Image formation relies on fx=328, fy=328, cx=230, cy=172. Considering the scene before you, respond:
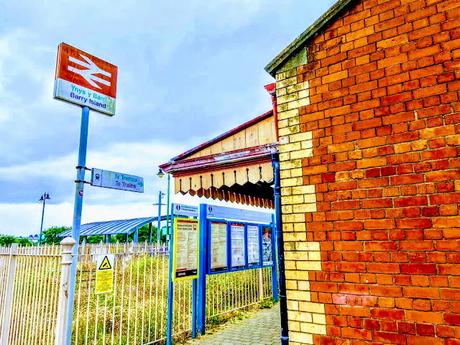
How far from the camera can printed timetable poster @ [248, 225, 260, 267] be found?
24.6ft

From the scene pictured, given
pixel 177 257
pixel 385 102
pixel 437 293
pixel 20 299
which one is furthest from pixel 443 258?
pixel 20 299

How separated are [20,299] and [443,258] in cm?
593

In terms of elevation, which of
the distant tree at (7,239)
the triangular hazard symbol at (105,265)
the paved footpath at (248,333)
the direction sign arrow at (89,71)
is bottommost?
the paved footpath at (248,333)

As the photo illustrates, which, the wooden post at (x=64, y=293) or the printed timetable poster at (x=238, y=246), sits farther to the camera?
the printed timetable poster at (x=238, y=246)

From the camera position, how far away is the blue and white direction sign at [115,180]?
432 cm

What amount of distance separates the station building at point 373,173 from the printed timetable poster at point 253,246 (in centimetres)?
430

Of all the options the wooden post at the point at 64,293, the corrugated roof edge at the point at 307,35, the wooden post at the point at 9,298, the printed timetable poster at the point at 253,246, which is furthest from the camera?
the printed timetable poster at the point at 253,246

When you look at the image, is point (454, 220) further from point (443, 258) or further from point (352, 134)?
point (352, 134)

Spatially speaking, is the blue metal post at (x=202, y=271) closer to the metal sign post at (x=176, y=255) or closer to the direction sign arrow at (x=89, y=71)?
the metal sign post at (x=176, y=255)

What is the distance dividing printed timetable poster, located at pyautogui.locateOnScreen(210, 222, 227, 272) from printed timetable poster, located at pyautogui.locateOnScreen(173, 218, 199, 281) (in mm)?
626

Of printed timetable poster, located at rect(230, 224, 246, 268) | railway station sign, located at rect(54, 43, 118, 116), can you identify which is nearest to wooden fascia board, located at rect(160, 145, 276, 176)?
railway station sign, located at rect(54, 43, 118, 116)

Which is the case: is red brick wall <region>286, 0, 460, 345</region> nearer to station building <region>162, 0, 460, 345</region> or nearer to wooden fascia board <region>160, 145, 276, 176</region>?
station building <region>162, 0, 460, 345</region>

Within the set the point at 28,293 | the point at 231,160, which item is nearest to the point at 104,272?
the point at 28,293

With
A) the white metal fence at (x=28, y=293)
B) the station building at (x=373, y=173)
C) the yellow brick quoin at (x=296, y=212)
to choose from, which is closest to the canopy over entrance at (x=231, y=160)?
the yellow brick quoin at (x=296, y=212)
